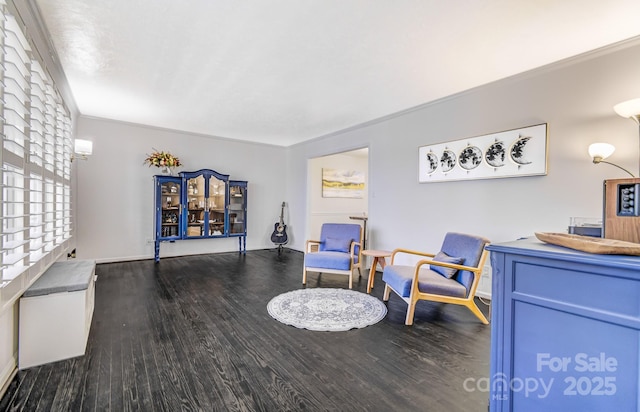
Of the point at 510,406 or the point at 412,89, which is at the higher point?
the point at 412,89

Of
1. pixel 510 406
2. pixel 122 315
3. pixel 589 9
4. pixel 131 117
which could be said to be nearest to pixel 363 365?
pixel 510 406

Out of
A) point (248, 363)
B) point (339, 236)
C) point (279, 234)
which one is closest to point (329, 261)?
point (339, 236)

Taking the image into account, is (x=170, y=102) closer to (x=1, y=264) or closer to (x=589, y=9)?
(x=1, y=264)

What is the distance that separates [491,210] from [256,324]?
2.88 m

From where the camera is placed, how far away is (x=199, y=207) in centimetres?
566

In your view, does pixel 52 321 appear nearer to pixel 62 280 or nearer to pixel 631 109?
pixel 62 280

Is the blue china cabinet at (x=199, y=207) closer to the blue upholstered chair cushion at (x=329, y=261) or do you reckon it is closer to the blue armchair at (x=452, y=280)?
the blue upholstered chair cushion at (x=329, y=261)

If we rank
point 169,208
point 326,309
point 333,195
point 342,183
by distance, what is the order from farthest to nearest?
point 342,183, point 333,195, point 169,208, point 326,309

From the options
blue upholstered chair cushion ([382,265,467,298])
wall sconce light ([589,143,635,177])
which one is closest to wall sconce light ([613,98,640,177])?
wall sconce light ([589,143,635,177])

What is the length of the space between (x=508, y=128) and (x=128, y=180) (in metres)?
5.90

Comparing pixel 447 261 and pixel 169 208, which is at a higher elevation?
pixel 169 208

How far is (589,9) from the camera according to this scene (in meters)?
2.05

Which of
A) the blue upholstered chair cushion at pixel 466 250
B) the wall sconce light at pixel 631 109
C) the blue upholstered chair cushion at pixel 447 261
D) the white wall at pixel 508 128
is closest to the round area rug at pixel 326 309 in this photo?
the blue upholstered chair cushion at pixel 447 261

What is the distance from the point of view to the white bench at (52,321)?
1.99 meters
